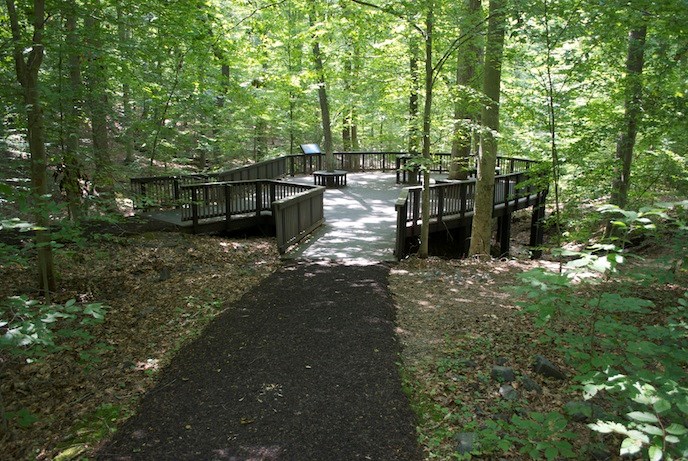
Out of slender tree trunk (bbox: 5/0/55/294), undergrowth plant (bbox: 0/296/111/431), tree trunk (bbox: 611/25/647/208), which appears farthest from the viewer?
tree trunk (bbox: 611/25/647/208)

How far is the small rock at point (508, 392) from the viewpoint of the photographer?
13.5ft

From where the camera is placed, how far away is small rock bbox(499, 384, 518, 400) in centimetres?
412

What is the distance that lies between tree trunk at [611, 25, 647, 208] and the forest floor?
6.77 feet

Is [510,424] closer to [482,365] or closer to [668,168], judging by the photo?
[482,365]

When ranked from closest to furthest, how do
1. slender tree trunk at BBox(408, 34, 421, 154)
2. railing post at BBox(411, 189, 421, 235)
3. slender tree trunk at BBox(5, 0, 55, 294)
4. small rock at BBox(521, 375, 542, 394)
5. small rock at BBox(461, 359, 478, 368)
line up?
small rock at BBox(521, 375, 542, 394) → small rock at BBox(461, 359, 478, 368) → slender tree trunk at BBox(5, 0, 55, 294) → railing post at BBox(411, 189, 421, 235) → slender tree trunk at BBox(408, 34, 421, 154)

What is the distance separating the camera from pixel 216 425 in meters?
3.75

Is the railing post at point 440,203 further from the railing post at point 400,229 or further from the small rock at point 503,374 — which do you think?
the small rock at point 503,374

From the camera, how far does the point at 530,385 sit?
427 centimetres

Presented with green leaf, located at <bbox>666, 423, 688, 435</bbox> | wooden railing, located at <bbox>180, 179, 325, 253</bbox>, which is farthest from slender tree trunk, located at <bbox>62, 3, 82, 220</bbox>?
A: green leaf, located at <bbox>666, 423, 688, 435</bbox>

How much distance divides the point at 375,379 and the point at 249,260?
515 cm

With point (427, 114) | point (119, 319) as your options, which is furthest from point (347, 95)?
point (119, 319)

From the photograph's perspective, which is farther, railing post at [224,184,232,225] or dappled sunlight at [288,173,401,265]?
railing post at [224,184,232,225]

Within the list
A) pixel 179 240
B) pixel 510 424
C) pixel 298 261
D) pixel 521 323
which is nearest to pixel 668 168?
pixel 521 323

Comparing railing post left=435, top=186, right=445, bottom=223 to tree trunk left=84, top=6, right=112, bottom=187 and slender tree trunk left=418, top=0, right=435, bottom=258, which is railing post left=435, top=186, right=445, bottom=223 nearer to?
slender tree trunk left=418, top=0, right=435, bottom=258
